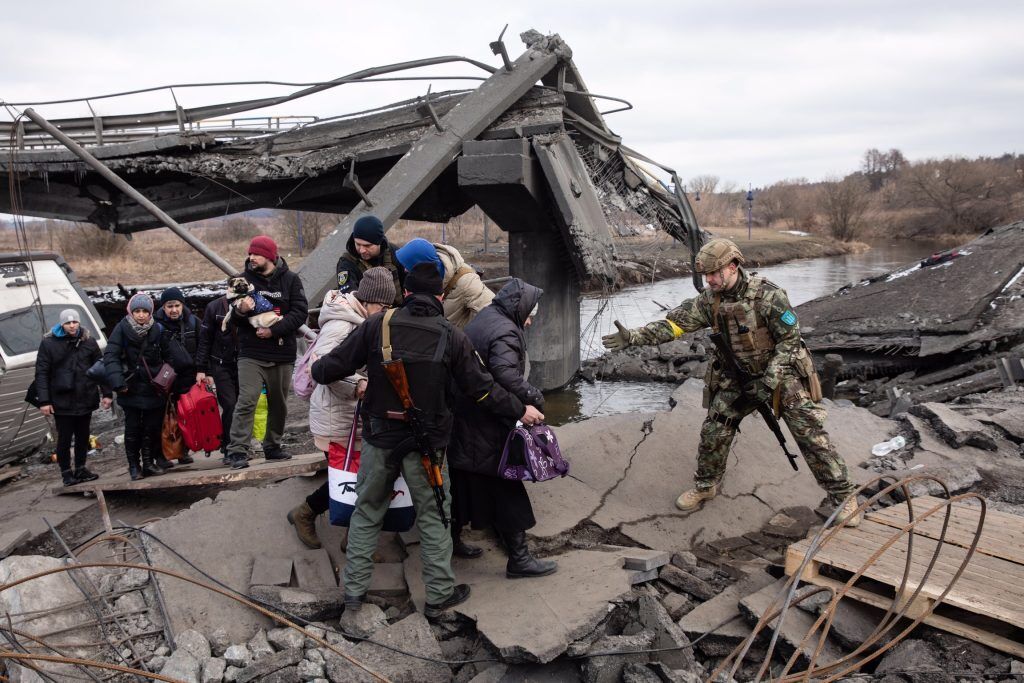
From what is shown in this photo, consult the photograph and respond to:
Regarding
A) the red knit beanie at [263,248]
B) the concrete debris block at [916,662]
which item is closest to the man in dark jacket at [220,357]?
the red knit beanie at [263,248]

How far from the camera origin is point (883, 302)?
13.5 m

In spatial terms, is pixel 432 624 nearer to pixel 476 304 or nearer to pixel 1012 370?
pixel 476 304

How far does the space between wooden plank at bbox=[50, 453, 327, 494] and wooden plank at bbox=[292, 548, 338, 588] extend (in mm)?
682

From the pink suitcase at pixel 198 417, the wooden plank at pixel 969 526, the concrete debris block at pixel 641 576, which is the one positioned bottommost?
the concrete debris block at pixel 641 576

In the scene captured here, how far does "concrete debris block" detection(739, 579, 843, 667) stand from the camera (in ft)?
11.2

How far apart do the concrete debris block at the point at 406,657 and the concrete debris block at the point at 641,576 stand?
107cm

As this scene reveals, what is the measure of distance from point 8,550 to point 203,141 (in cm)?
652

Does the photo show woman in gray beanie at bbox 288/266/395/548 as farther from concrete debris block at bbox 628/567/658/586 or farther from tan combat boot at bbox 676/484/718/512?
tan combat boot at bbox 676/484/718/512

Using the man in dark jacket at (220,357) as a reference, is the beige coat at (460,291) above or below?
above

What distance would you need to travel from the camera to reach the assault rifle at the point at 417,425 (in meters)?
3.42

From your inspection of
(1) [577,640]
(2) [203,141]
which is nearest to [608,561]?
(1) [577,640]

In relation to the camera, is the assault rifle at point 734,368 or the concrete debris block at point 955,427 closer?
the assault rifle at point 734,368

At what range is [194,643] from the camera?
3.50m

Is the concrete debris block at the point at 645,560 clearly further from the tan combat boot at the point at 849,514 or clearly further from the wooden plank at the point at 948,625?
the tan combat boot at the point at 849,514
